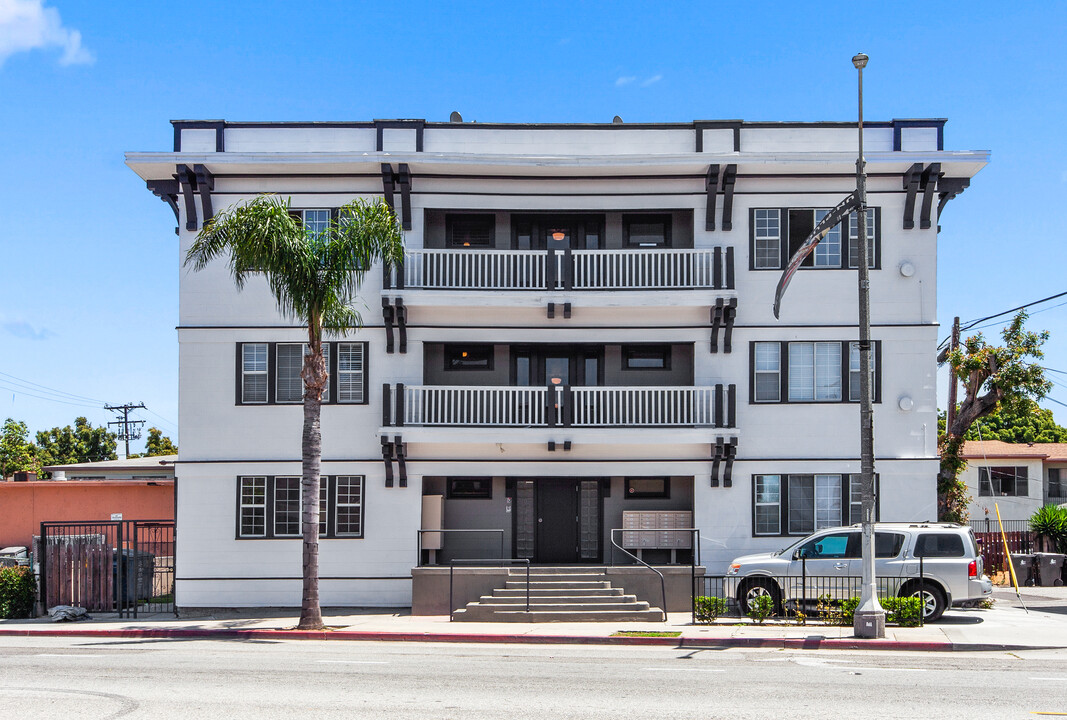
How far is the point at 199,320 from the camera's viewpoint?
2389 cm

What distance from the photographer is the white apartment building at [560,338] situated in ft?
76.8

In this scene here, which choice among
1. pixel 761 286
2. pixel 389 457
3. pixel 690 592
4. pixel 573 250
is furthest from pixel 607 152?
pixel 690 592

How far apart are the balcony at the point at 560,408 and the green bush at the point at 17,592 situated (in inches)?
335

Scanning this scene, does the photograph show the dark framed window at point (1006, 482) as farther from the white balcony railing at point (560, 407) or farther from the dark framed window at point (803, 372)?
the white balcony railing at point (560, 407)

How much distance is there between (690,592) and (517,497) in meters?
4.89

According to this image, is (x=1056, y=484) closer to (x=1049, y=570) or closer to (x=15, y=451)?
(x=1049, y=570)

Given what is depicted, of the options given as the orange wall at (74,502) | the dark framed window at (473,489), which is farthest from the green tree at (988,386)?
the orange wall at (74,502)

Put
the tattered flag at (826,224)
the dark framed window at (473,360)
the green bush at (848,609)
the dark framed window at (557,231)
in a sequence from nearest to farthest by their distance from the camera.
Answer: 1. the tattered flag at (826,224)
2. the green bush at (848,609)
3. the dark framed window at (473,360)
4. the dark framed window at (557,231)

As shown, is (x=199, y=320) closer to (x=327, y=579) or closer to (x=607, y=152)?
(x=327, y=579)

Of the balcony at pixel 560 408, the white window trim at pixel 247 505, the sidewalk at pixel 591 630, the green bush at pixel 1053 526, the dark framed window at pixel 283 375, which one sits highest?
the dark framed window at pixel 283 375

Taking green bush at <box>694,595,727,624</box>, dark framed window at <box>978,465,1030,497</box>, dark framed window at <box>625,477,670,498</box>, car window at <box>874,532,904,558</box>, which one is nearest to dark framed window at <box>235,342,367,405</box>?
dark framed window at <box>625,477,670,498</box>

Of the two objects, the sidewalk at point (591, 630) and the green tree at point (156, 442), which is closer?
the sidewalk at point (591, 630)

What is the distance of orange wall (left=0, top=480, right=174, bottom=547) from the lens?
3006 cm

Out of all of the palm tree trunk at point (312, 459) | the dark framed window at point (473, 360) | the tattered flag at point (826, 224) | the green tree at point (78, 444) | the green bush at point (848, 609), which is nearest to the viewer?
the tattered flag at point (826, 224)
